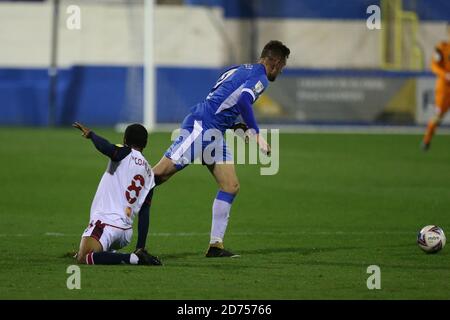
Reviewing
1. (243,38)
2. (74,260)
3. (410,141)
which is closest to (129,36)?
(243,38)

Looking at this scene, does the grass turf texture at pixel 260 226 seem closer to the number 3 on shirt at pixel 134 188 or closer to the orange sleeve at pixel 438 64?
the number 3 on shirt at pixel 134 188

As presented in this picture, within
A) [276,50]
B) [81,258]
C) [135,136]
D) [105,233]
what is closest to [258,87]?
[276,50]

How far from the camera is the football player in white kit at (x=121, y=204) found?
31.9ft

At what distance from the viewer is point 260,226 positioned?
1336cm

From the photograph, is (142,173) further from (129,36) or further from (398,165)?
(129,36)

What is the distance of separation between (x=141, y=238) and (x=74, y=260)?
74 cm

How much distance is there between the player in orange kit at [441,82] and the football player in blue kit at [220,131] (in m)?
12.8

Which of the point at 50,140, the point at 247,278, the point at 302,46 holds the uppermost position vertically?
→ the point at 302,46

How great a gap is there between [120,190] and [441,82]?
1534 centimetres

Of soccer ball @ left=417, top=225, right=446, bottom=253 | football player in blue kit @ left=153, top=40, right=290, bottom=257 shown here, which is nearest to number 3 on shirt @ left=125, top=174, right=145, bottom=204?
football player in blue kit @ left=153, top=40, right=290, bottom=257

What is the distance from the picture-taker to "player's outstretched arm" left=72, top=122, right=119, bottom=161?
926 cm

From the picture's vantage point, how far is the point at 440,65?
76.9 ft

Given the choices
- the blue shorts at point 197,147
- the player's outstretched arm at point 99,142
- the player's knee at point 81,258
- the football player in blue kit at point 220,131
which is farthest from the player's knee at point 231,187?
the player's knee at point 81,258

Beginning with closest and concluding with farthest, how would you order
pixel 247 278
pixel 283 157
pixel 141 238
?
pixel 247 278 < pixel 141 238 < pixel 283 157
